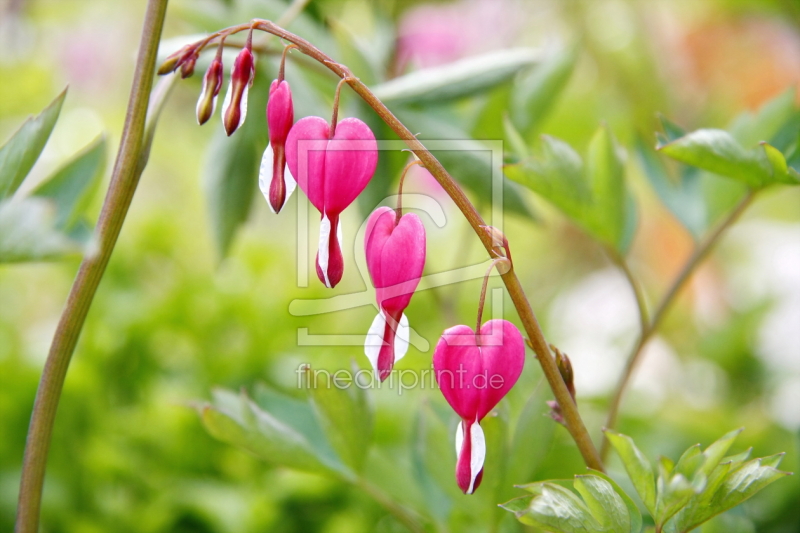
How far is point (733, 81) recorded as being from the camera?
2.52 m

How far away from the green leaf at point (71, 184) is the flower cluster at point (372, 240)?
0.19 metres

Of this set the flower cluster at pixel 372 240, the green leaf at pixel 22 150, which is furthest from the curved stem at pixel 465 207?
the green leaf at pixel 22 150

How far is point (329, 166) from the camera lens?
0.41m

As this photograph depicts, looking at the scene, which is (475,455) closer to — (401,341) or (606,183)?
(401,341)

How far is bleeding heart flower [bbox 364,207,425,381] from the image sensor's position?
0.41m

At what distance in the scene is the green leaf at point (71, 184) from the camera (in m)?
0.55

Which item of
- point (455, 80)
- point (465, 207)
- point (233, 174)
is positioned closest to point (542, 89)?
point (455, 80)

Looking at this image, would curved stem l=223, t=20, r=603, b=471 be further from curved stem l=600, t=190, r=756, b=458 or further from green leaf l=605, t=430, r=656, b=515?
curved stem l=600, t=190, r=756, b=458

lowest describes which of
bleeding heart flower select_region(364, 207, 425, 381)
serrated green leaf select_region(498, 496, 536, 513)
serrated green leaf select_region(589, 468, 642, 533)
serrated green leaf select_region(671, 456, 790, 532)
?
serrated green leaf select_region(589, 468, 642, 533)

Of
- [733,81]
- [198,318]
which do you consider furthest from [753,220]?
[198,318]

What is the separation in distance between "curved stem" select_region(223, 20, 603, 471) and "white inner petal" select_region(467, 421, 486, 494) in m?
0.06

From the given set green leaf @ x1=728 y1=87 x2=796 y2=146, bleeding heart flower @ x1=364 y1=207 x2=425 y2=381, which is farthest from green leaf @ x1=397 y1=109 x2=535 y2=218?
bleeding heart flower @ x1=364 y1=207 x2=425 y2=381

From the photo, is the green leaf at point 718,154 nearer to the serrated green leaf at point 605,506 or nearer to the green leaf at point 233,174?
the serrated green leaf at point 605,506

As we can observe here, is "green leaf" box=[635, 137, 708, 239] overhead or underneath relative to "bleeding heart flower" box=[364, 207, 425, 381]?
overhead
